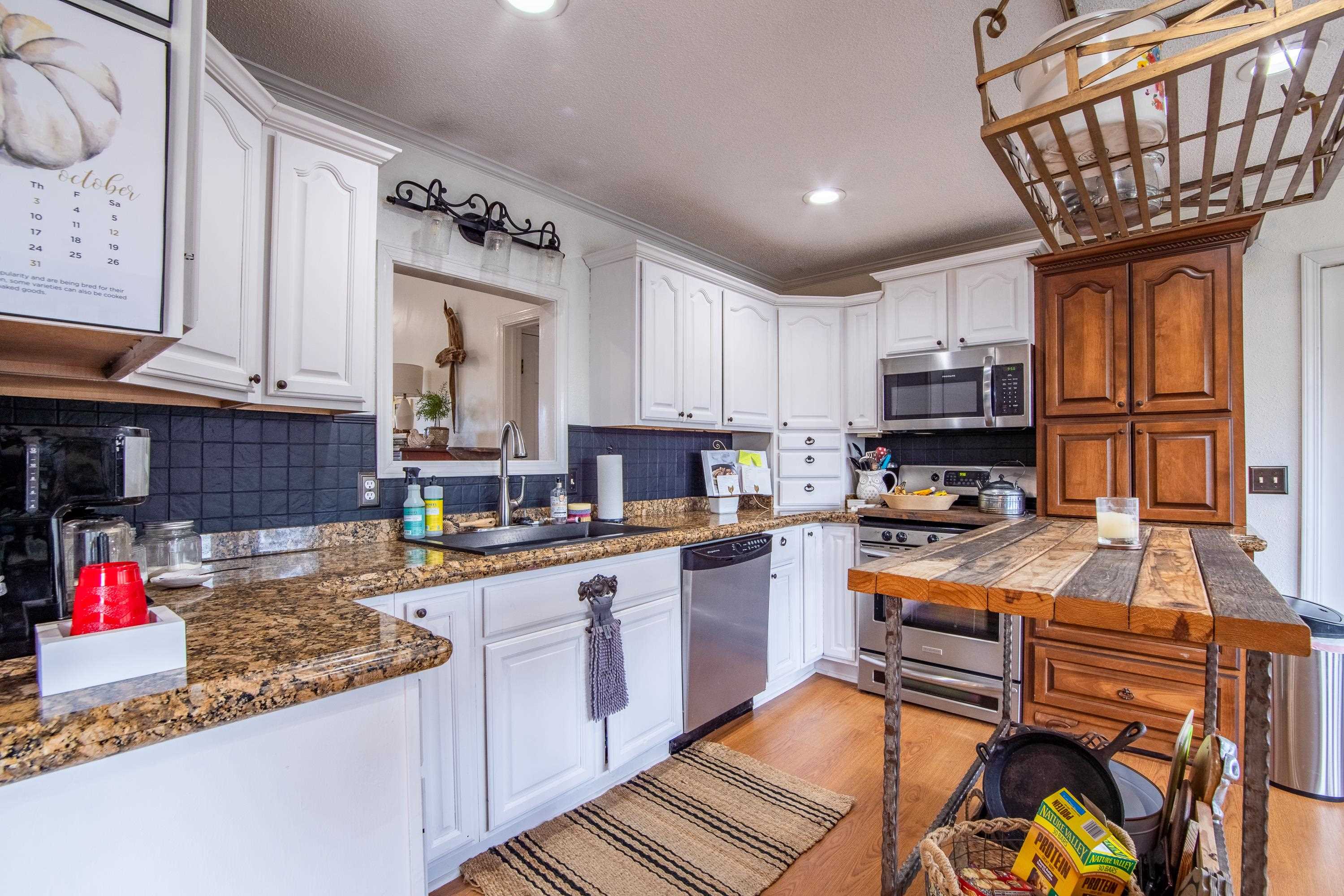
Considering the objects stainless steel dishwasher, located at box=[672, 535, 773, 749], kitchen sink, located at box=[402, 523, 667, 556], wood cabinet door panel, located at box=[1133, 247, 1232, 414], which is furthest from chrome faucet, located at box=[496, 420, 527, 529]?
wood cabinet door panel, located at box=[1133, 247, 1232, 414]

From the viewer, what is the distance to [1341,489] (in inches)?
104

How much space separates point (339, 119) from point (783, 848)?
2.88 m

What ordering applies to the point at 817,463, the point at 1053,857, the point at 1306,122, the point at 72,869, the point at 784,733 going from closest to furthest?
the point at 72,869 → the point at 1053,857 → the point at 1306,122 → the point at 784,733 → the point at 817,463

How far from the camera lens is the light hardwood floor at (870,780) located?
1789mm

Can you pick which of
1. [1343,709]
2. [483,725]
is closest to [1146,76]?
[483,725]

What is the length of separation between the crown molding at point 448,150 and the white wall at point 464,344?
0.71 meters

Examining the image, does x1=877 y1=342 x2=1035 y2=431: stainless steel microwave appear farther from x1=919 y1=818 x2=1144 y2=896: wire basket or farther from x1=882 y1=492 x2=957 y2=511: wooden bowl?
x1=919 y1=818 x2=1144 y2=896: wire basket

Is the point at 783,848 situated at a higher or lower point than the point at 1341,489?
lower

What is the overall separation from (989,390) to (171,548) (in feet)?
11.0

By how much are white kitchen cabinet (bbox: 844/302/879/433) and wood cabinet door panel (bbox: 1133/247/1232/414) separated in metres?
1.23

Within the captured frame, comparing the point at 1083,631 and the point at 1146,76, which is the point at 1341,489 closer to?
the point at 1083,631

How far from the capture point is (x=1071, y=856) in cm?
93

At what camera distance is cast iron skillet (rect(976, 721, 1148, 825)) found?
125 cm

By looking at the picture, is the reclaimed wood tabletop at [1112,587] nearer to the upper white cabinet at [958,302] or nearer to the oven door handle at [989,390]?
the oven door handle at [989,390]
